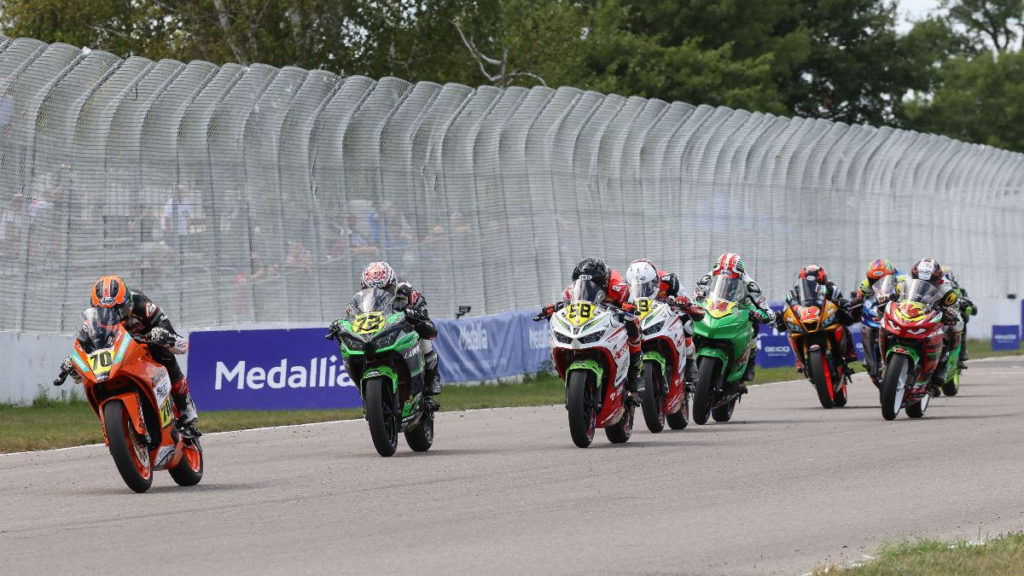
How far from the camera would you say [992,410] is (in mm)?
18516

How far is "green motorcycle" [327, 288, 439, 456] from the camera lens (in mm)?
13156

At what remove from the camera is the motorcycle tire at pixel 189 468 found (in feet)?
37.7

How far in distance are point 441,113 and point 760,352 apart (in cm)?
941

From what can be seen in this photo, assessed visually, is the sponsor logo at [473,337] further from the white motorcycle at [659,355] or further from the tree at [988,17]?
the tree at [988,17]

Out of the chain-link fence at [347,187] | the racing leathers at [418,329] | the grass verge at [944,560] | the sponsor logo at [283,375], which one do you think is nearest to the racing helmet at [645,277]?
the racing leathers at [418,329]

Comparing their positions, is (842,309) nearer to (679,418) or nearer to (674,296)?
(674,296)

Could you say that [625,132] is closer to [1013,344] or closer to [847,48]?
[1013,344]

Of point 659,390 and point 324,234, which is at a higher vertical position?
point 324,234

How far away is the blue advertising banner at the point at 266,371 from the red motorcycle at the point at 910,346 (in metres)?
6.13

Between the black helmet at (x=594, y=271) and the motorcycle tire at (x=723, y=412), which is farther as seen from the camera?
the motorcycle tire at (x=723, y=412)

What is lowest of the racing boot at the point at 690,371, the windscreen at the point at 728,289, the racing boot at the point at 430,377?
the racing boot at the point at 690,371

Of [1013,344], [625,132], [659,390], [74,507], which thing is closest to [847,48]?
[1013,344]

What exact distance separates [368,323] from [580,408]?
5.29ft

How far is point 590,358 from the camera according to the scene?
13.9 m
